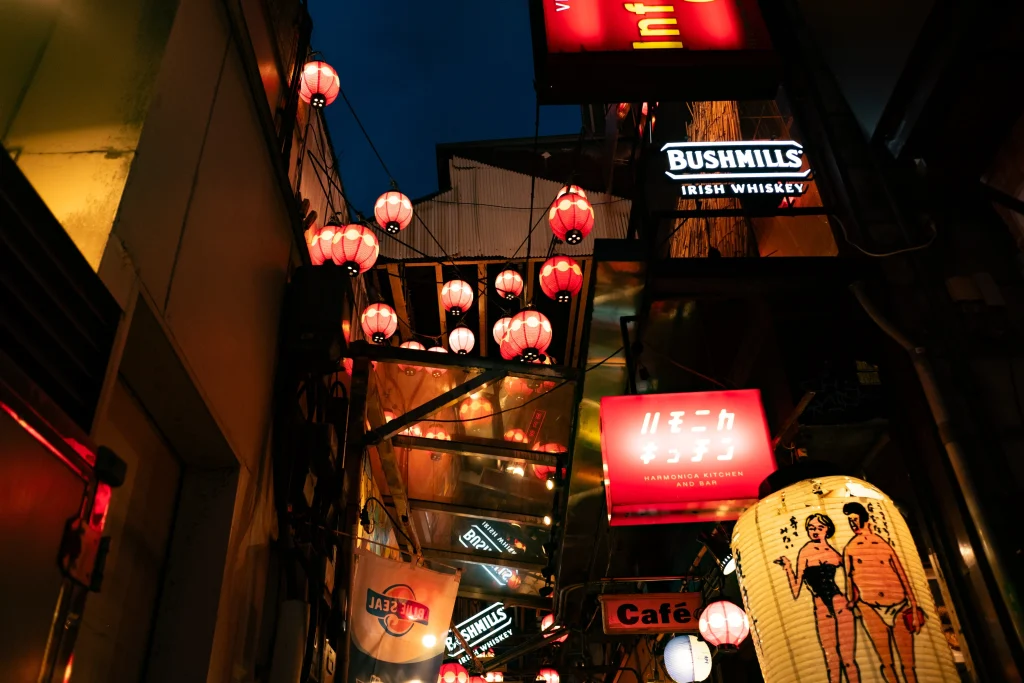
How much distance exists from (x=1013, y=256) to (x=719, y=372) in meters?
4.18

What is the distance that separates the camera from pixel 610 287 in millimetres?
9312

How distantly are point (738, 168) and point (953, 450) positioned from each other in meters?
5.16

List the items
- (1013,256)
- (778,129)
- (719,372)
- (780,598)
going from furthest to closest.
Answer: (778,129) < (719,372) < (1013,256) < (780,598)

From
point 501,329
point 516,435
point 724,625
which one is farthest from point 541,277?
point 724,625

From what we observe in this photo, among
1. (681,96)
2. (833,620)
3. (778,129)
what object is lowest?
(833,620)

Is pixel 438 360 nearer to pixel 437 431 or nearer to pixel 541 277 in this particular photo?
pixel 437 431

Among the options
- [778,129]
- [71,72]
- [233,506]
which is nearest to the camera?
[71,72]

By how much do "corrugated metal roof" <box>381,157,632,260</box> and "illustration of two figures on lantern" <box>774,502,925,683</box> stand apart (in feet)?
34.9

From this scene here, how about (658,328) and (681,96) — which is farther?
(658,328)

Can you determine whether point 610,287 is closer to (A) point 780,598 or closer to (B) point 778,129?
(A) point 780,598

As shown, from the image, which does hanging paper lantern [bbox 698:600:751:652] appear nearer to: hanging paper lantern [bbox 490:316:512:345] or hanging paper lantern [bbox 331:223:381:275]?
hanging paper lantern [bbox 490:316:512:345]

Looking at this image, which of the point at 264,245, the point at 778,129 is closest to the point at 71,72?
the point at 264,245

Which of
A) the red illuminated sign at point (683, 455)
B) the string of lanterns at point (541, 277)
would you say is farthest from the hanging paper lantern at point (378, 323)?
the red illuminated sign at point (683, 455)

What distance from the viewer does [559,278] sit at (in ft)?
41.4
